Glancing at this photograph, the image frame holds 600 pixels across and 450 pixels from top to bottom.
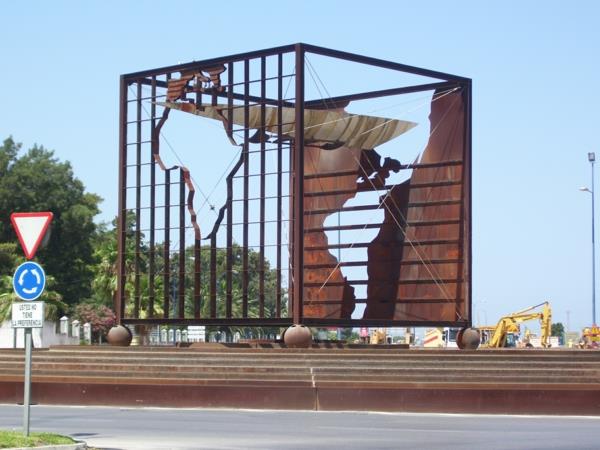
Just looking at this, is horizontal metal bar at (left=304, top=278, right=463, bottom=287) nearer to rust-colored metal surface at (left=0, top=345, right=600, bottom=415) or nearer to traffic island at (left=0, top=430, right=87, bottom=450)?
rust-colored metal surface at (left=0, top=345, right=600, bottom=415)

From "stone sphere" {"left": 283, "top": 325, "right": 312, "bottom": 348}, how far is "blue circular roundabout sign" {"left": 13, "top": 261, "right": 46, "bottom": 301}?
12625 mm

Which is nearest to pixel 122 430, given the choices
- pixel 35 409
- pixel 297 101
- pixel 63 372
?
pixel 35 409

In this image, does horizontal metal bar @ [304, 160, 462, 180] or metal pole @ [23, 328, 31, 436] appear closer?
metal pole @ [23, 328, 31, 436]

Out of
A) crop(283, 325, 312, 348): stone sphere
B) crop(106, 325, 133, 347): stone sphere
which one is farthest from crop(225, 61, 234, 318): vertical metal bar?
crop(106, 325, 133, 347): stone sphere

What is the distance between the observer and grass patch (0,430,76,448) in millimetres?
14199

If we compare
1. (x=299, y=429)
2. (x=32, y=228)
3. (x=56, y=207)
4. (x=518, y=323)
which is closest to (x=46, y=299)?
(x=56, y=207)

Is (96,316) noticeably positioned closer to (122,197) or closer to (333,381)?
(122,197)

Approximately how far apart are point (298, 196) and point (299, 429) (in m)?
9.49

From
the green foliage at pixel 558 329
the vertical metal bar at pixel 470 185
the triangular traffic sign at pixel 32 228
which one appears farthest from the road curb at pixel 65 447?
the green foliage at pixel 558 329

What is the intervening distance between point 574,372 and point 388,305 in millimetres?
11438

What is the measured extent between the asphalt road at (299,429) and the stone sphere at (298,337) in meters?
3.35

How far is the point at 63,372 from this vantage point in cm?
2702

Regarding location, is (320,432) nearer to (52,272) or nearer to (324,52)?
(324,52)

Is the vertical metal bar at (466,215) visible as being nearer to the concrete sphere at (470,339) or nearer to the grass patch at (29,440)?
the concrete sphere at (470,339)
